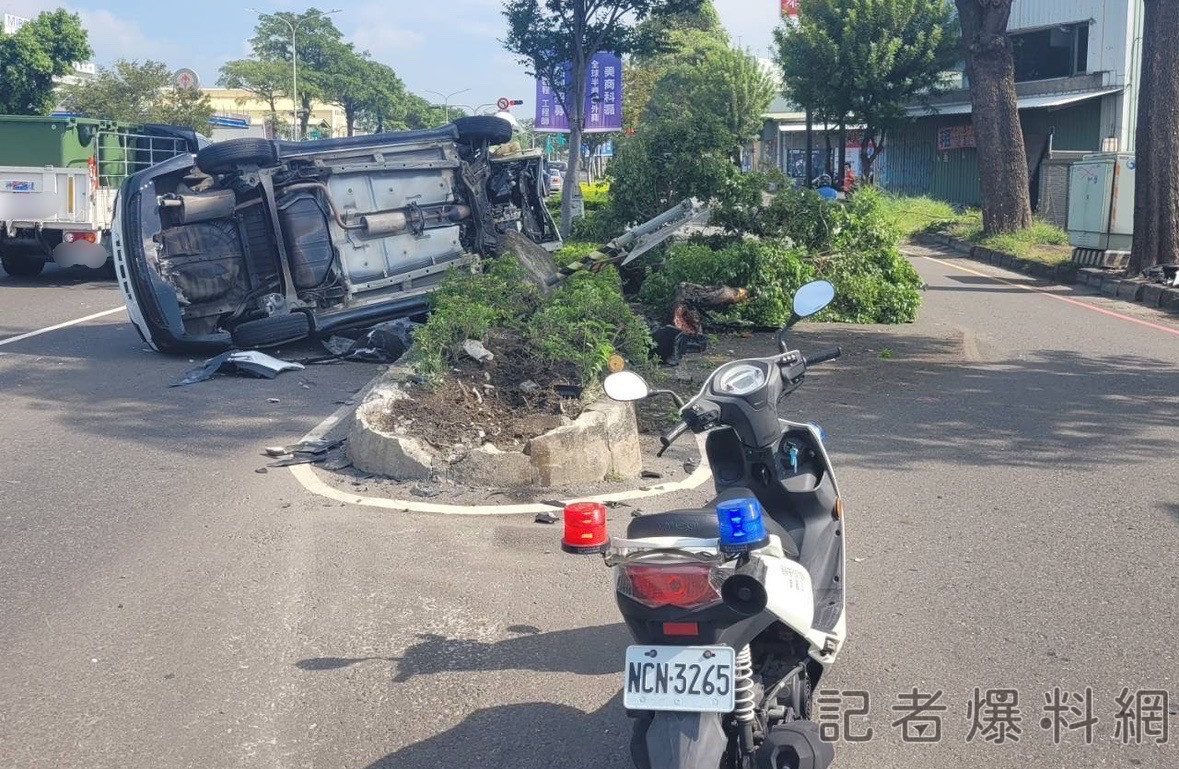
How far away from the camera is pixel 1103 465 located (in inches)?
302

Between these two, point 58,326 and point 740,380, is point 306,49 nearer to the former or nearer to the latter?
point 58,326

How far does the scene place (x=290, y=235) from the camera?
39.2 ft

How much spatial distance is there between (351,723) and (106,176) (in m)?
16.2

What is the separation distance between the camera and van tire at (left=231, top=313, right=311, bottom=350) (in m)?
11.6

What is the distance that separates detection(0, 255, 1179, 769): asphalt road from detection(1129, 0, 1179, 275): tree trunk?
10103mm

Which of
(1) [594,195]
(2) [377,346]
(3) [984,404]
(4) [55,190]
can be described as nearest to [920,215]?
(1) [594,195]

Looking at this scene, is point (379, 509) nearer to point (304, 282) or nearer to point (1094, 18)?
point (304, 282)

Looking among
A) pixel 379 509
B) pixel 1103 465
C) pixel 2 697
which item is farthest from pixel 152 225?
pixel 1103 465

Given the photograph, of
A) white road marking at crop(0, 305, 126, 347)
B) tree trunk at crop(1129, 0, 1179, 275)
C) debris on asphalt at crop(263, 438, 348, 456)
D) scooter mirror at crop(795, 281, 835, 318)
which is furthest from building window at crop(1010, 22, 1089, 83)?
scooter mirror at crop(795, 281, 835, 318)

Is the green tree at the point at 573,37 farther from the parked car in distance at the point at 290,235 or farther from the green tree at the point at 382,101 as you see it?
the green tree at the point at 382,101

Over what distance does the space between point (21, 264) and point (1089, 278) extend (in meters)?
17.1

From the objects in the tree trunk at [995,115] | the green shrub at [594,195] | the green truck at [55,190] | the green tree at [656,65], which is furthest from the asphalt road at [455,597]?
the green tree at [656,65]

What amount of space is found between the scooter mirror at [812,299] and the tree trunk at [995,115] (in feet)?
65.9

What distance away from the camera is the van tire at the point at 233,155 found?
1171 centimetres
